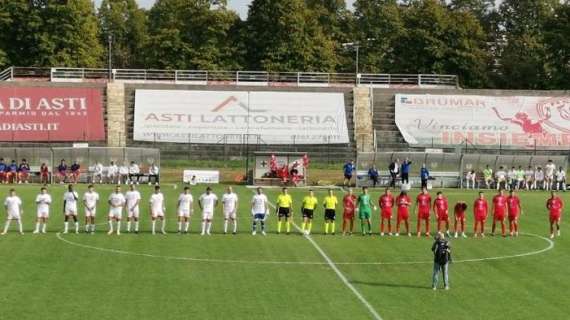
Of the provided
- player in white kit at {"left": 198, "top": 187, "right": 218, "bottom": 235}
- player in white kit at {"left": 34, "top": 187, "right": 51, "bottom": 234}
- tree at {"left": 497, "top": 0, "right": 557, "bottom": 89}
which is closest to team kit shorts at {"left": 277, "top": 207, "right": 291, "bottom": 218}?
player in white kit at {"left": 198, "top": 187, "right": 218, "bottom": 235}

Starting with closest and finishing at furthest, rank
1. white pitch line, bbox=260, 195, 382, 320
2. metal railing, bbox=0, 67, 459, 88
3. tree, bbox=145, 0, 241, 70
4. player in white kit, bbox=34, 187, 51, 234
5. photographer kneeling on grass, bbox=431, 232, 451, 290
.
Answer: white pitch line, bbox=260, 195, 382, 320, photographer kneeling on grass, bbox=431, 232, 451, 290, player in white kit, bbox=34, 187, 51, 234, metal railing, bbox=0, 67, 459, 88, tree, bbox=145, 0, 241, 70

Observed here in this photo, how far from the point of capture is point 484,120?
76.4 meters

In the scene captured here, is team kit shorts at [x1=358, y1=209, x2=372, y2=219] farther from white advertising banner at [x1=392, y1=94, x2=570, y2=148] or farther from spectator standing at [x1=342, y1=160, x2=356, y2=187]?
white advertising banner at [x1=392, y1=94, x2=570, y2=148]

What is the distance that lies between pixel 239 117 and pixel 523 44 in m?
42.2

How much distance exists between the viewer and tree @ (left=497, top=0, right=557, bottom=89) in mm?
97812

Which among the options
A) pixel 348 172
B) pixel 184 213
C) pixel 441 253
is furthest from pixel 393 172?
pixel 441 253

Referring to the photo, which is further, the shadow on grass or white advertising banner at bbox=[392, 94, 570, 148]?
white advertising banner at bbox=[392, 94, 570, 148]

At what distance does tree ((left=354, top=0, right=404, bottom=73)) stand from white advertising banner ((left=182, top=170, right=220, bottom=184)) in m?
38.8

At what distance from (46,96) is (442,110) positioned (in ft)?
93.8

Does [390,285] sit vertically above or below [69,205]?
below

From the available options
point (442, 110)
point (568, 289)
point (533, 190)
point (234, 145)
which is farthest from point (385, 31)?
point (568, 289)

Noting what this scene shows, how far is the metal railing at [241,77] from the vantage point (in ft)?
274

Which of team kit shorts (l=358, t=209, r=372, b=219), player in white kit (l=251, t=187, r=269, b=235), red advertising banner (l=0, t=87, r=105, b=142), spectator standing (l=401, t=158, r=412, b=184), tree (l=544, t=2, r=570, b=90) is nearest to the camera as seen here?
player in white kit (l=251, t=187, r=269, b=235)

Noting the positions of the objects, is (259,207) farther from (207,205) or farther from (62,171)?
(62,171)
